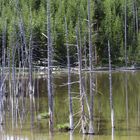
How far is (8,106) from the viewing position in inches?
1922

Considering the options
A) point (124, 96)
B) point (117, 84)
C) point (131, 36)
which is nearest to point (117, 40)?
point (131, 36)

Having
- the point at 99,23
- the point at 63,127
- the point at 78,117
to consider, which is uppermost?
the point at 99,23

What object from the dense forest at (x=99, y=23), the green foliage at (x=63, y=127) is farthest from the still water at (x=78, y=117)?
the dense forest at (x=99, y=23)

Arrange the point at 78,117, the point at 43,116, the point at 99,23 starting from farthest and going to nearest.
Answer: the point at 99,23, the point at 43,116, the point at 78,117

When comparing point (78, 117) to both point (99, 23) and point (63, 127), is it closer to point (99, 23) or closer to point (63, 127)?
point (63, 127)

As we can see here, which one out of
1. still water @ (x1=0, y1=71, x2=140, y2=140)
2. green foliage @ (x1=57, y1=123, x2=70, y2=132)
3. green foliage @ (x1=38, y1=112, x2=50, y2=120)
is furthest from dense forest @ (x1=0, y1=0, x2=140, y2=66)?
green foliage @ (x1=57, y1=123, x2=70, y2=132)

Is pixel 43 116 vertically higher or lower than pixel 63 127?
higher

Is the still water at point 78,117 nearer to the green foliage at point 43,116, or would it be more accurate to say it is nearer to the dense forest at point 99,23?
the green foliage at point 43,116

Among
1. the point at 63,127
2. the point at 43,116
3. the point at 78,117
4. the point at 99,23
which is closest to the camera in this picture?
the point at 63,127

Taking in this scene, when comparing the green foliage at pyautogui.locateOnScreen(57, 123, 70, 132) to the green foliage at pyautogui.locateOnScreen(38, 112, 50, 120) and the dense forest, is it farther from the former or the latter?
the dense forest

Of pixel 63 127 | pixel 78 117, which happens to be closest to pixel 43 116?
pixel 78 117

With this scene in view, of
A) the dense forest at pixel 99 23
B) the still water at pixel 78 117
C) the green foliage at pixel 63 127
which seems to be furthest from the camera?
the dense forest at pixel 99 23

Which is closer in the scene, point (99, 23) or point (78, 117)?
point (78, 117)

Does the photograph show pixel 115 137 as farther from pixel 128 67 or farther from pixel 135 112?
pixel 128 67
